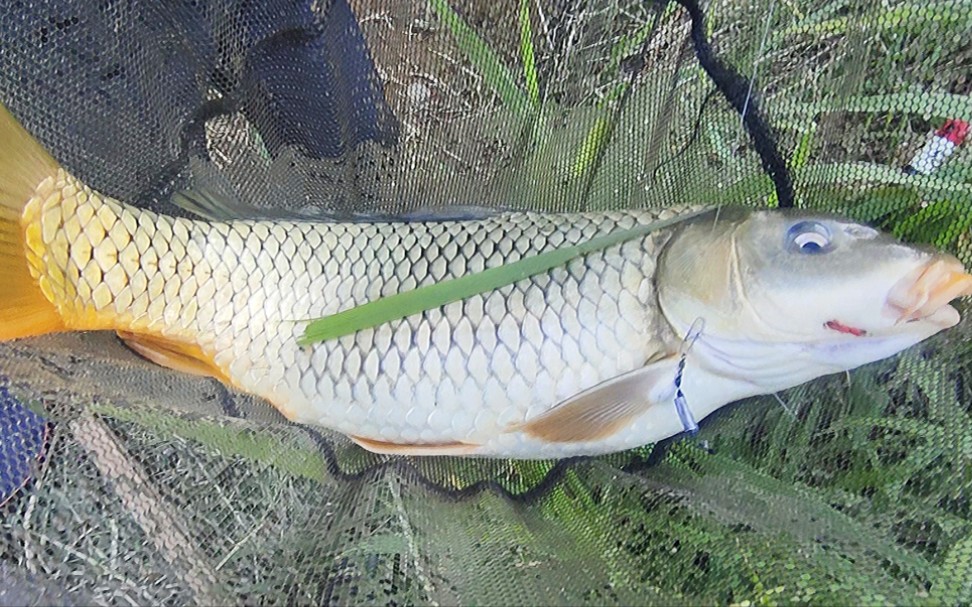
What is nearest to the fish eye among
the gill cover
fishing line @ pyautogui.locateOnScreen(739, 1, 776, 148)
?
the gill cover

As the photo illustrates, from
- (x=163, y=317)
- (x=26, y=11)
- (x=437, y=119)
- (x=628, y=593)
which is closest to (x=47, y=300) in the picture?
(x=163, y=317)

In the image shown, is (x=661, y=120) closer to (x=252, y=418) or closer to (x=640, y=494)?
(x=640, y=494)

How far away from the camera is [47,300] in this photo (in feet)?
4.14

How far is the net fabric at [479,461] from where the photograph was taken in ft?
3.64

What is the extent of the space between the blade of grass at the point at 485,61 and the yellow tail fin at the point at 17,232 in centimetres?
79

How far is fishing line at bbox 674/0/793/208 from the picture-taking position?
1.45 m

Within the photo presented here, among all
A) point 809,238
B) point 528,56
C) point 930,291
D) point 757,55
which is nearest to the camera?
point 930,291

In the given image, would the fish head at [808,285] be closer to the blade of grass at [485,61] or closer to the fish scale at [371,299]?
the fish scale at [371,299]

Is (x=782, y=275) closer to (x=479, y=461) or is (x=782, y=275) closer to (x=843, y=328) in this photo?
(x=843, y=328)

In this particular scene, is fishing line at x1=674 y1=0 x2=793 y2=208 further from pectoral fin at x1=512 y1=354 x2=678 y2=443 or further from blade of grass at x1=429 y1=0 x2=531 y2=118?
pectoral fin at x1=512 y1=354 x2=678 y2=443

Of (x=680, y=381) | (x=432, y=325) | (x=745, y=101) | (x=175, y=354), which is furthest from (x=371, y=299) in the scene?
(x=745, y=101)

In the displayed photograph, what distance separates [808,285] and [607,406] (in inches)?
13.7

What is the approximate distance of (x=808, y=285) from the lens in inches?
45.4

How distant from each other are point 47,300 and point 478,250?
2.24 feet
